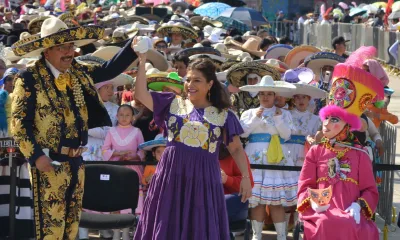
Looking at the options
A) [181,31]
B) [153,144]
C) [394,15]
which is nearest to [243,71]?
[153,144]

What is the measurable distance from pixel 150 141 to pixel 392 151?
257cm

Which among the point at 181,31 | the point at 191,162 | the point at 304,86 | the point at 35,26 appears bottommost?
the point at 191,162

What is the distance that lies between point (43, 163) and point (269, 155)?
3237mm

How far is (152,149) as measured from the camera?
8680 mm

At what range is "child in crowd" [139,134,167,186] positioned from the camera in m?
8.52

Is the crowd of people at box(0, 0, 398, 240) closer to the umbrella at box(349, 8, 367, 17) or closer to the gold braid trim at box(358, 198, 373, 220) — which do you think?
the gold braid trim at box(358, 198, 373, 220)

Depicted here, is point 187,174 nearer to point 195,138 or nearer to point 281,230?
point 195,138

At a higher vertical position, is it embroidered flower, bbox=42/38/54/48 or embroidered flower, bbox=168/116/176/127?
embroidered flower, bbox=42/38/54/48

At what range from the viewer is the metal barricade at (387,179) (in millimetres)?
9172

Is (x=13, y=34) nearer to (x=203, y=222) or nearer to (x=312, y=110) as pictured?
(x=312, y=110)

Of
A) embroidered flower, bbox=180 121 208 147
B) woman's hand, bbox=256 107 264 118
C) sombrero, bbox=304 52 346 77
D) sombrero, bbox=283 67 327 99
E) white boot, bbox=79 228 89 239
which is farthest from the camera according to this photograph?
sombrero, bbox=304 52 346 77

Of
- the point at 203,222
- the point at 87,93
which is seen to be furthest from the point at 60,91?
the point at 203,222

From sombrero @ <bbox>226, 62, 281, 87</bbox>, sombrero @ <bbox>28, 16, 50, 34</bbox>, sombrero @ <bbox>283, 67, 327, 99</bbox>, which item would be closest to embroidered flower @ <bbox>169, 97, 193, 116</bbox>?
sombrero @ <bbox>283, 67, 327, 99</bbox>

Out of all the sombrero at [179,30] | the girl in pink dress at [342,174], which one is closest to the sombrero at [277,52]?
the sombrero at [179,30]
